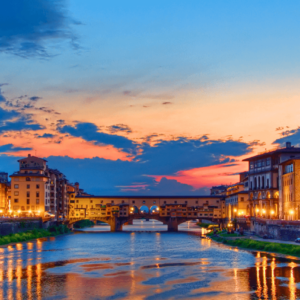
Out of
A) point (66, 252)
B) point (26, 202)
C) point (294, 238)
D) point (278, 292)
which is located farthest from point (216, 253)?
point (26, 202)

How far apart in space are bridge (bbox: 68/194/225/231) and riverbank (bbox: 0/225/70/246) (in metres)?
18.5

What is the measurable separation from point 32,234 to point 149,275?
168 ft

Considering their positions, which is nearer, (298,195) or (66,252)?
(66,252)

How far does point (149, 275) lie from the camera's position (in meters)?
41.4

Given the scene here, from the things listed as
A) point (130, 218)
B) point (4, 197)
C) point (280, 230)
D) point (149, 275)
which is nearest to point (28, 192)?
point (4, 197)

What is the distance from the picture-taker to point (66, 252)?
61.3 meters

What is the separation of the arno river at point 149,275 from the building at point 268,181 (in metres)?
30.7

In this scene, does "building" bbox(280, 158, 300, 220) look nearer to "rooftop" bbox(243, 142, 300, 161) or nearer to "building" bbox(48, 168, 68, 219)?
"rooftop" bbox(243, 142, 300, 161)

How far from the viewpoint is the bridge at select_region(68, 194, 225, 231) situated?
410 ft

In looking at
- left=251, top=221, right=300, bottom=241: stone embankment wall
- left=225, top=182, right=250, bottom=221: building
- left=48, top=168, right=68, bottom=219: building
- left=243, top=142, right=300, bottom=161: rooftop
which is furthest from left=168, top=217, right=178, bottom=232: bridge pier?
left=251, top=221, right=300, bottom=241: stone embankment wall

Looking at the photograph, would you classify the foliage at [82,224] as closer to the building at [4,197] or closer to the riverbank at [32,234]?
the building at [4,197]

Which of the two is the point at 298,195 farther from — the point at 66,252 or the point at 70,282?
the point at 70,282

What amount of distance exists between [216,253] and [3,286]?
99.0 ft

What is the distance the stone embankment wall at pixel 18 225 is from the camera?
82.1m
